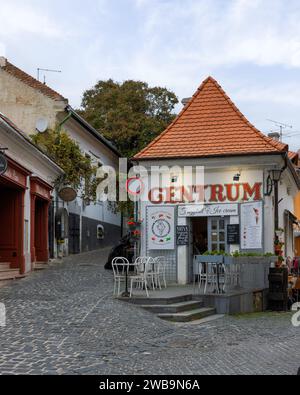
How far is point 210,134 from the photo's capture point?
20.2 metres

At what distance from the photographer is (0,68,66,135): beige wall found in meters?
25.6

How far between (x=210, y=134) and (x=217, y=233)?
319cm

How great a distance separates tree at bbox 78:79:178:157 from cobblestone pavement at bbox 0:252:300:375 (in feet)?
68.4

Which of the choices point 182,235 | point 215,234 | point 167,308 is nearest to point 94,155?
point 182,235

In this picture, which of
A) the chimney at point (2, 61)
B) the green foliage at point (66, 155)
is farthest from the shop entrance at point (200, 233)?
the chimney at point (2, 61)

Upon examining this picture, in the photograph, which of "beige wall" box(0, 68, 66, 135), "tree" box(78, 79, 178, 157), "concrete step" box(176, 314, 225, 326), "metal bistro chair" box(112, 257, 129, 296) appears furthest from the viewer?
"tree" box(78, 79, 178, 157)

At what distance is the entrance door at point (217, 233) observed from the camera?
19094mm

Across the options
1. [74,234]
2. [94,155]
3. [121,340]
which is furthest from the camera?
[94,155]

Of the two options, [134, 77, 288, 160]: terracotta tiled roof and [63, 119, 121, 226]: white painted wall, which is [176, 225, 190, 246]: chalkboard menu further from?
[63, 119, 121, 226]: white painted wall

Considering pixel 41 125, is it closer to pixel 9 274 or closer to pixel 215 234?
pixel 9 274

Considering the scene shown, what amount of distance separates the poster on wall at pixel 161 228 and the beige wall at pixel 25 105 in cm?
800

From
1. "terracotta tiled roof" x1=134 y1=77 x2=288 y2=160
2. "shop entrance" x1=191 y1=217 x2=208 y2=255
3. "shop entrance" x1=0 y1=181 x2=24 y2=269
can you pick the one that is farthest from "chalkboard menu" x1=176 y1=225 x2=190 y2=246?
"shop entrance" x1=0 y1=181 x2=24 y2=269

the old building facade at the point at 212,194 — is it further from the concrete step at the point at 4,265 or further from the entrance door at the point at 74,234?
the entrance door at the point at 74,234
